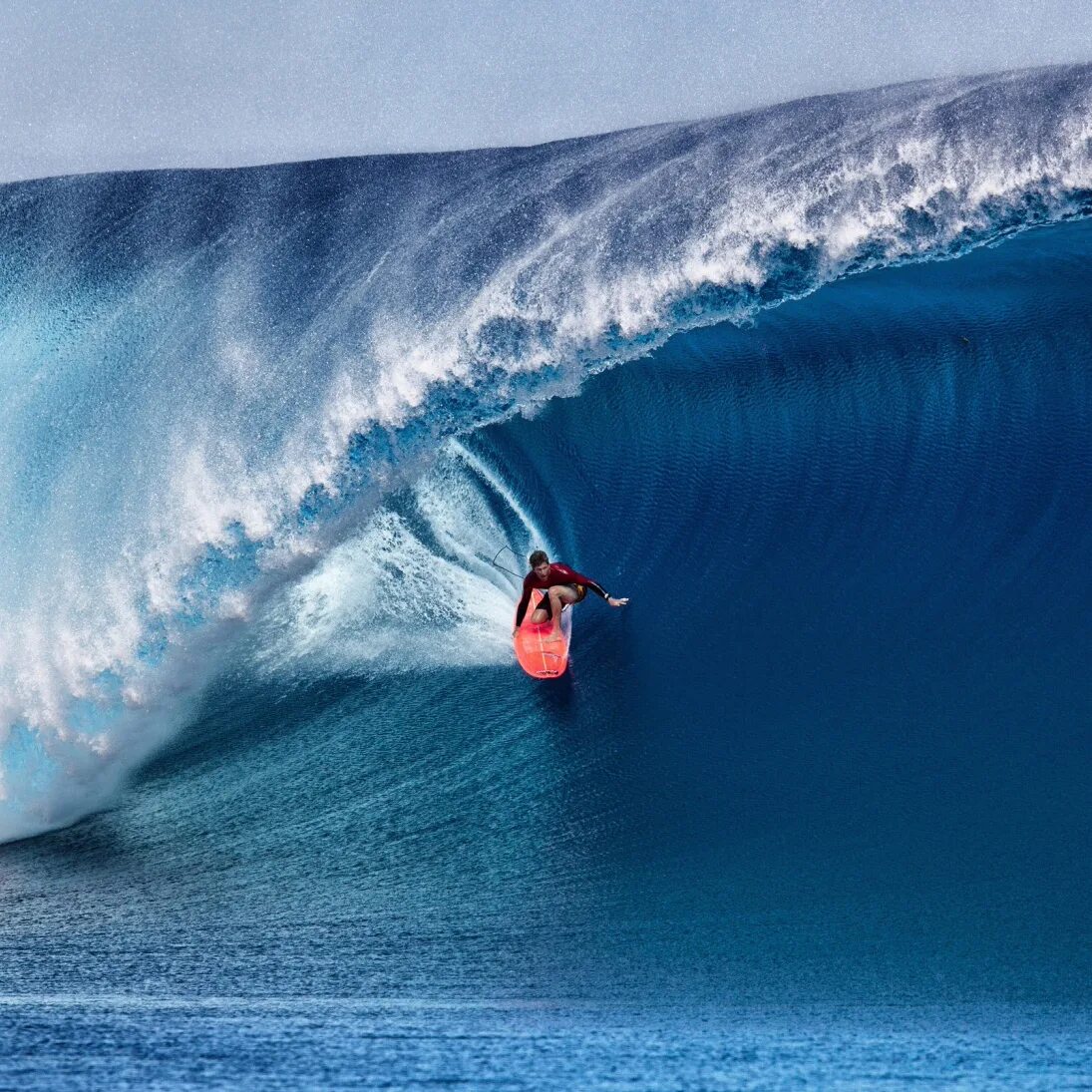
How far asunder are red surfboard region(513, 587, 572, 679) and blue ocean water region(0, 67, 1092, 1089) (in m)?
0.26

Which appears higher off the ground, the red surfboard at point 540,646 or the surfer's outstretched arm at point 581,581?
the surfer's outstretched arm at point 581,581

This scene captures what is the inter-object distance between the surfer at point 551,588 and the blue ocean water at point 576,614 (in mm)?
497

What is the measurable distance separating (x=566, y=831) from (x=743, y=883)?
106 centimetres

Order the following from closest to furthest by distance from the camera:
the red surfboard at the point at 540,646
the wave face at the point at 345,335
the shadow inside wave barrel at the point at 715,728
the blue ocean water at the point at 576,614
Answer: the blue ocean water at the point at 576,614
the shadow inside wave barrel at the point at 715,728
the red surfboard at the point at 540,646
the wave face at the point at 345,335

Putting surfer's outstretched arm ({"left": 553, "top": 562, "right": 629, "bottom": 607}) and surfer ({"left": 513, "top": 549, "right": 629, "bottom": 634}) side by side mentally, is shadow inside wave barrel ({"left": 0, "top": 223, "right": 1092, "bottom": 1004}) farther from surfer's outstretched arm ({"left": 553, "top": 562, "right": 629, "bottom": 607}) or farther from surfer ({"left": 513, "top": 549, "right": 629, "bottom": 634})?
surfer ({"left": 513, "top": 549, "right": 629, "bottom": 634})

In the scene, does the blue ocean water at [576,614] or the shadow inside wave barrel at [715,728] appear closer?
the blue ocean water at [576,614]

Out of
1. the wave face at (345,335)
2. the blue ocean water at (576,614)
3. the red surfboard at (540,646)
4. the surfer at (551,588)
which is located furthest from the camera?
the wave face at (345,335)

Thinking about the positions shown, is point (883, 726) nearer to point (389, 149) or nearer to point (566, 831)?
point (566, 831)

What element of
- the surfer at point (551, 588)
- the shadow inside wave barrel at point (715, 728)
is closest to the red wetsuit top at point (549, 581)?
the surfer at point (551, 588)

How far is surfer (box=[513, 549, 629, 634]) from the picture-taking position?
24.7ft

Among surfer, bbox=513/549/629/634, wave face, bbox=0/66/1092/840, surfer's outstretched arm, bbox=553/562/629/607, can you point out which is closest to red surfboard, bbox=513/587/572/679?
surfer, bbox=513/549/629/634

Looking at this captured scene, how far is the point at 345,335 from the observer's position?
11141 millimetres

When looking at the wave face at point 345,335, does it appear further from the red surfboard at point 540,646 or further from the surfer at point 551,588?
the surfer at point 551,588

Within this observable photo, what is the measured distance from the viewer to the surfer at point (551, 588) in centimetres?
752
